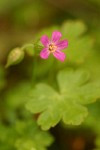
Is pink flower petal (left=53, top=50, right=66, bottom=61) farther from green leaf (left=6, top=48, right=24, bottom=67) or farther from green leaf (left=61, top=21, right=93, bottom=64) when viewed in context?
green leaf (left=61, top=21, right=93, bottom=64)

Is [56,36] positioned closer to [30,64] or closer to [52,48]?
[52,48]

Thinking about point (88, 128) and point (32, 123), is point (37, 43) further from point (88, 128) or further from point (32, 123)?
point (88, 128)

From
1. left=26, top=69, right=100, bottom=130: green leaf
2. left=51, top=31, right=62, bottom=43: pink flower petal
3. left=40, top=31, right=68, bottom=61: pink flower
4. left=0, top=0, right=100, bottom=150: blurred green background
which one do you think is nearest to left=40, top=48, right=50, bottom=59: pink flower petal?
left=40, top=31, right=68, bottom=61: pink flower

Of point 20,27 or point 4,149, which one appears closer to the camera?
point 4,149

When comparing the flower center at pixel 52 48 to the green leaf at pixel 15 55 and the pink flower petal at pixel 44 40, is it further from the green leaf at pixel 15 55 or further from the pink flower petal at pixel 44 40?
the green leaf at pixel 15 55

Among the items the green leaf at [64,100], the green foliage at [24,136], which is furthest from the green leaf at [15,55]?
the green foliage at [24,136]

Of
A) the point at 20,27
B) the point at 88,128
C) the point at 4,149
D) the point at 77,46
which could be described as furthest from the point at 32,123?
the point at 20,27
